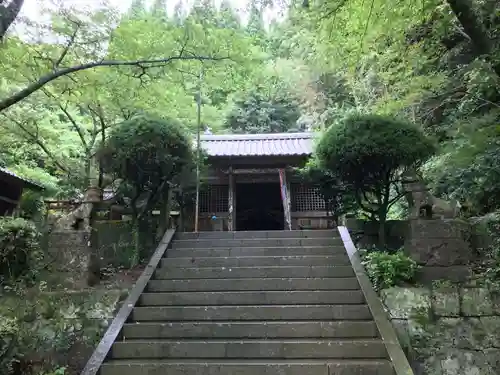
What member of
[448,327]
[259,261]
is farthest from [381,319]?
[259,261]

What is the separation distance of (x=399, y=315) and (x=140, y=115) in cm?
556

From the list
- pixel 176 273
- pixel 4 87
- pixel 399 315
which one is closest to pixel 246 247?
pixel 176 273

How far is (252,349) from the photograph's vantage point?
510 centimetres

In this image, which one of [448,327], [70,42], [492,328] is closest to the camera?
[492,328]

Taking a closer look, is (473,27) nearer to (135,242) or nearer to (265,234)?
(265,234)

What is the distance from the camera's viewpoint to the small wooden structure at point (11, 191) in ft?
35.2

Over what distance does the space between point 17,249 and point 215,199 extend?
769 centimetres

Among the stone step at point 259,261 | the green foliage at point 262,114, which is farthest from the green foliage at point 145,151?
the green foliage at point 262,114

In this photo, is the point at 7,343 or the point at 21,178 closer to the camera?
the point at 7,343

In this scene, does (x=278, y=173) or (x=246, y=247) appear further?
(x=278, y=173)

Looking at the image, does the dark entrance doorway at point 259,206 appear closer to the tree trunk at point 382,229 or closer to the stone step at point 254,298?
the tree trunk at point 382,229

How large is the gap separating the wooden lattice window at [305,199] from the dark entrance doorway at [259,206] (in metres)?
1.64

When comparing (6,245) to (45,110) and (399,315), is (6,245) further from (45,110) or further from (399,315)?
(45,110)

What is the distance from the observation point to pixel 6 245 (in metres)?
5.45
